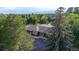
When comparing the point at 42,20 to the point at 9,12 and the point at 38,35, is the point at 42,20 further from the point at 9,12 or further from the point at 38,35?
the point at 9,12

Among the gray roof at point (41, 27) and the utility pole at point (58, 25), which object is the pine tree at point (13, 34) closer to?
the gray roof at point (41, 27)

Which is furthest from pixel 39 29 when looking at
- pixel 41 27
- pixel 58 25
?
pixel 58 25

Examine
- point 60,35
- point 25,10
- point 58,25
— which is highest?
point 25,10

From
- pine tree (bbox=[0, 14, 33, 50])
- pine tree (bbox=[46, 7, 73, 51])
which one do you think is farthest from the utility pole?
pine tree (bbox=[0, 14, 33, 50])

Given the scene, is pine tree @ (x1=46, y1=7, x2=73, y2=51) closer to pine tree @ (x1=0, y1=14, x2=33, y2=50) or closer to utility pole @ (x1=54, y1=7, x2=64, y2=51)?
utility pole @ (x1=54, y1=7, x2=64, y2=51)

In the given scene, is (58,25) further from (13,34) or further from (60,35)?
(13,34)

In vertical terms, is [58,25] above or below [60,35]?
above

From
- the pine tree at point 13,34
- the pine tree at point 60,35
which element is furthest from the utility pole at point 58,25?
the pine tree at point 13,34
